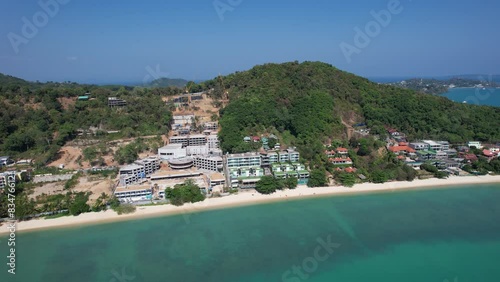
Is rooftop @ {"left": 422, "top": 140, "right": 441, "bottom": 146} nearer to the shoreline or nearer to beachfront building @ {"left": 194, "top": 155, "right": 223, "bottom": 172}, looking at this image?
the shoreline

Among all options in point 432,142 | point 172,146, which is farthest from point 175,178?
point 432,142

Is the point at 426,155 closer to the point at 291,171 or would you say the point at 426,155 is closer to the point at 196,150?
the point at 291,171

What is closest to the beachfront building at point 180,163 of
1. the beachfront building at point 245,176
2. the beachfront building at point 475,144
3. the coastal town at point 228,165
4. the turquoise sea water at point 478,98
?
the coastal town at point 228,165

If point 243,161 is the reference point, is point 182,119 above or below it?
above

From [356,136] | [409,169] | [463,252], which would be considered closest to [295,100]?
[356,136]

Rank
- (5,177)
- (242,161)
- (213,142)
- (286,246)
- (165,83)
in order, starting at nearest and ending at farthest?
(286,246), (5,177), (242,161), (213,142), (165,83)

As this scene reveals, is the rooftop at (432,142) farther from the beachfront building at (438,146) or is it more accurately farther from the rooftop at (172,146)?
the rooftop at (172,146)

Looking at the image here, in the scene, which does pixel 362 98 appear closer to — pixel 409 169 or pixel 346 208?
pixel 409 169
